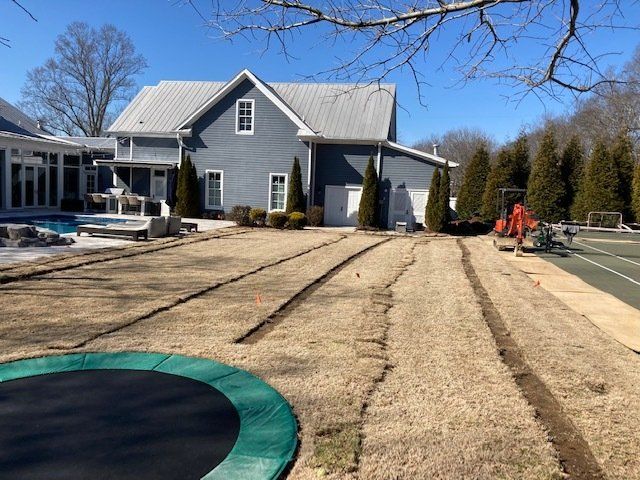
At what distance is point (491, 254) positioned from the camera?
1431cm

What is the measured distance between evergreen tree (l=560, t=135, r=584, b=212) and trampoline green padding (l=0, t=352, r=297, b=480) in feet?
81.3

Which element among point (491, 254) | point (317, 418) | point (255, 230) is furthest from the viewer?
point (255, 230)

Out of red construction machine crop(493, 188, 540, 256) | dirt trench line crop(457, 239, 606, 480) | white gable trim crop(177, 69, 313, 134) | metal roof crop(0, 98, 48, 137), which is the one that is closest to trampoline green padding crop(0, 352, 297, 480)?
dirt trench line crop(457, 239, 606, 480)

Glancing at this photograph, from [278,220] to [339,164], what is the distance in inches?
179

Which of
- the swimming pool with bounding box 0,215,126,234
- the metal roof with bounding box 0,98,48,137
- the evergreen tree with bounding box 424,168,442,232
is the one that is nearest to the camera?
the swimming pool with bounding box 0,215,126,234

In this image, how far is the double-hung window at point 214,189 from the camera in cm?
2323

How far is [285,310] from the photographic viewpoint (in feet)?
22.7

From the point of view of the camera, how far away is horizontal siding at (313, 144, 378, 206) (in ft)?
74.7

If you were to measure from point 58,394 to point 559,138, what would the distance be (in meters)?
44.6

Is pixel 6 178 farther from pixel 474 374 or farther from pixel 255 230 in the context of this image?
pixel 474 374

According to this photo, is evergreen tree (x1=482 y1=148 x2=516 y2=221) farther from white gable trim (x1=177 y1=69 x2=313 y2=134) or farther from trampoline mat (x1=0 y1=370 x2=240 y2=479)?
trampoline mat (x1=0 y1=370 x2=240 y2=479)

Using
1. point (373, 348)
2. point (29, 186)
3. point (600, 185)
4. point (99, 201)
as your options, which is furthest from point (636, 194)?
point (29, 186)

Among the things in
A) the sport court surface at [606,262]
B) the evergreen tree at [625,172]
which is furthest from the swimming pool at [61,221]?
the evergreen tree at [625,172]

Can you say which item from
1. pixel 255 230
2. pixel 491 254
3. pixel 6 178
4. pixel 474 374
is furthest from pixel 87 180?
pixel 474 374
